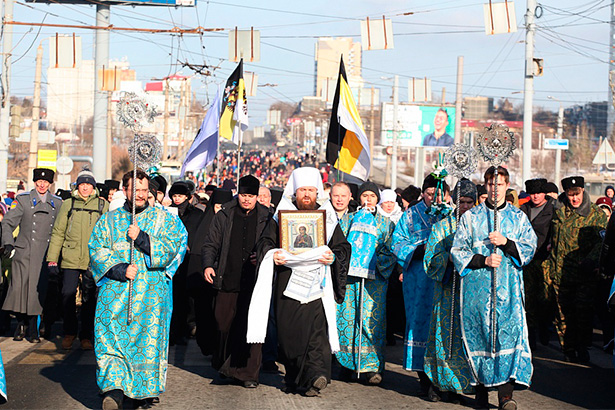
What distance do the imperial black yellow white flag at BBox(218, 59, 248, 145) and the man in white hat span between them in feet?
21.6

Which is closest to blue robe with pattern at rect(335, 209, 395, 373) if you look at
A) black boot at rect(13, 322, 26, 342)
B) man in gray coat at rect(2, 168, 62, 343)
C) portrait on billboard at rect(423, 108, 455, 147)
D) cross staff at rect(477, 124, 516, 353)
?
cross staff at rect(477, 124, 516, 353)

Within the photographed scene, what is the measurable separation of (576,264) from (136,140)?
5.26 meters

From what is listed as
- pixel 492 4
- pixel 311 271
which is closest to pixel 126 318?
pixel 311 271

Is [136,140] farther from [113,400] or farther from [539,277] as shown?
[539,277]

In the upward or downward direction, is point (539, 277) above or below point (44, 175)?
below

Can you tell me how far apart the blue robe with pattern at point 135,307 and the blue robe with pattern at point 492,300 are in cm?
243

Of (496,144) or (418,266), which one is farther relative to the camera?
(418,266)

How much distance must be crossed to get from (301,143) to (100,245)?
13655cm

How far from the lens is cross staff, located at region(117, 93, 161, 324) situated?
830cm

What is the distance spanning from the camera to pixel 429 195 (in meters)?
9.26

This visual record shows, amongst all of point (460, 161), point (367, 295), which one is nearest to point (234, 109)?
point (367, 295)

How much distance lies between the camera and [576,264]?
11297 mm

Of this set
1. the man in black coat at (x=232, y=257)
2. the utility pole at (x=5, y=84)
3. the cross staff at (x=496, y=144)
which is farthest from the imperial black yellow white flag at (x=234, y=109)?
the utility pole at (x=5, y=84)

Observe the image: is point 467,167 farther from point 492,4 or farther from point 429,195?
point 492,4
